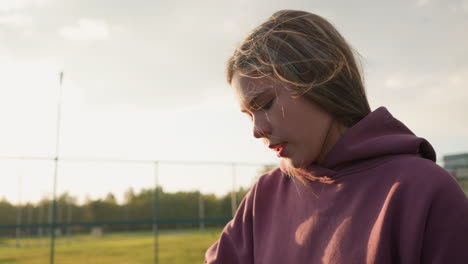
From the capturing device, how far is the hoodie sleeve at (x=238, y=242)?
44.9 inches

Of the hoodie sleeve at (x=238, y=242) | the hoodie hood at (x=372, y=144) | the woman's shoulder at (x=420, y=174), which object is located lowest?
the hoodie sleeve at (x=238, y=242)

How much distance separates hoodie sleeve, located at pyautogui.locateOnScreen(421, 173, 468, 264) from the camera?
29.2 inches

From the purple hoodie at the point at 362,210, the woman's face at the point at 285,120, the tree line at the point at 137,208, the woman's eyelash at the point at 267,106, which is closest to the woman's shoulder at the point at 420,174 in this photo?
the purple hoodie at the point at 362,210

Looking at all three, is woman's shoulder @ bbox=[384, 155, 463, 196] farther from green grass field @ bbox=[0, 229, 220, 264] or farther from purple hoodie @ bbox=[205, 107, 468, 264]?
green grass field @ bbox=[0, 229, 220, 264]

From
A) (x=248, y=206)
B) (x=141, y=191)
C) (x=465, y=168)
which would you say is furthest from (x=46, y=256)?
(x=248, y=206)

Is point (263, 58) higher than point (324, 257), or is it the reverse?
point (263, 58)

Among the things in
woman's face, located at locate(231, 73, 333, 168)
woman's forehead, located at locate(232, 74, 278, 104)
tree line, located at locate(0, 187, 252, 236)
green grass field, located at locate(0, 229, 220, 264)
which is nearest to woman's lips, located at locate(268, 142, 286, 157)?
woman's face, located at locate(231, 73, 333, 168)

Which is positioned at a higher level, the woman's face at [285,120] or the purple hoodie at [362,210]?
the woman's face at [285,120]

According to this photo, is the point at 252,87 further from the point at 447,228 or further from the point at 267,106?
the point at 447,228

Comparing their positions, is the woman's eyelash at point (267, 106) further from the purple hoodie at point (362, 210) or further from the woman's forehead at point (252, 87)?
the purple hoodie at point (362, 210)

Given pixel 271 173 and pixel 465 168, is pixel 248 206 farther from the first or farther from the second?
pixel 465 168

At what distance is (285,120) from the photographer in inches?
36.7

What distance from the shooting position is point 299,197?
1.08m

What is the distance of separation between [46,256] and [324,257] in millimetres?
15203
